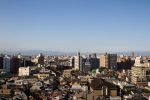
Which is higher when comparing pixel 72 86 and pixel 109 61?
pixel 109 61

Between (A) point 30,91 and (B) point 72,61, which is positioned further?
(B) point 72,61

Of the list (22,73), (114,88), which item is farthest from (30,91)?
(22,73)

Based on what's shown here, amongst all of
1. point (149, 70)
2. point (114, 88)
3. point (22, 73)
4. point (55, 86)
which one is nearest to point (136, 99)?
point (114, 88)

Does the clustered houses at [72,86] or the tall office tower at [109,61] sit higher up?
the tall office tower at [109,61]

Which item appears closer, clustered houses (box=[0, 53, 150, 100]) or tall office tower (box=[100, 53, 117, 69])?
clustered houses (box=[0, 53, 150, 100])

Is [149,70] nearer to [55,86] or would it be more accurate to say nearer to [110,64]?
[55,86]

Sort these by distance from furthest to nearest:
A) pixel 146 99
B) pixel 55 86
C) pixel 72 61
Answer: pixel 72 61, pixel 55 86, pixel 146 99

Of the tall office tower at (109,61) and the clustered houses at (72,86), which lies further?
the tall office tower at (109,61)

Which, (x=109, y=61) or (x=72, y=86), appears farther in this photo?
(x=109, y=61)

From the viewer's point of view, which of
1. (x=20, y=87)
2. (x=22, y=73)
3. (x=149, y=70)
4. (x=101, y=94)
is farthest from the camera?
(x=22, y=73)

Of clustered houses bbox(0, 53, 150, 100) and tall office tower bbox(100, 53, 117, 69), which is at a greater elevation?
tall office tower bbox(100, 53, 117, 69)
